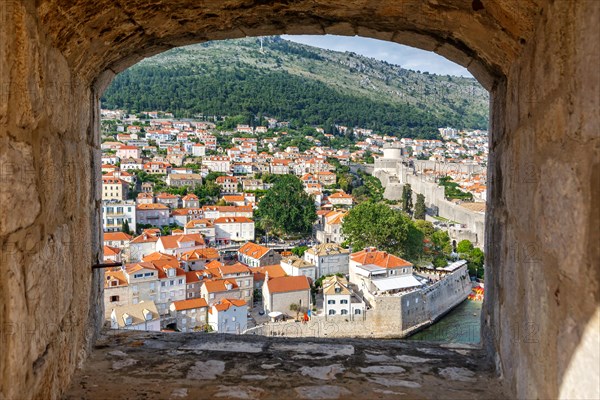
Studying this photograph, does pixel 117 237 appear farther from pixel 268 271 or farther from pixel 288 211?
pixel 288 211

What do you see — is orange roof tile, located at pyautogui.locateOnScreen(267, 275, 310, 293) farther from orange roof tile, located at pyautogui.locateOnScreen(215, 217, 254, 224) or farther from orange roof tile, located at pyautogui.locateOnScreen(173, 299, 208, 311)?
orange roof tile, located at pyautogui.locateOnScreen(215, 217, 254, 224)

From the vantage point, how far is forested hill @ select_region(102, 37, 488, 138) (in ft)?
281

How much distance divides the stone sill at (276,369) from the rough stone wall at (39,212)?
0.18m

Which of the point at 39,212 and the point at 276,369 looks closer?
the point at 39,212

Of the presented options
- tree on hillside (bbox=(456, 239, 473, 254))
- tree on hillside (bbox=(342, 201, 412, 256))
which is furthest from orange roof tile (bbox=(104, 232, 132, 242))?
tree on hillside (bbox=(456, 239, 473, 254))

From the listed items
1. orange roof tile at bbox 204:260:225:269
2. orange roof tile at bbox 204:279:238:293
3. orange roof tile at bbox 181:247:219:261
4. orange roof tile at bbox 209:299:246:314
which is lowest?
orange roof tile at bbox 209:299:246:314

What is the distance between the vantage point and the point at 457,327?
20.5 m

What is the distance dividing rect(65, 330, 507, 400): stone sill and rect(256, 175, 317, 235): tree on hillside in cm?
3564

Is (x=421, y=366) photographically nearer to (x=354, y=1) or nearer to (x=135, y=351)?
(x=135, y=351)

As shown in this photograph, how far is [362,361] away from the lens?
77.1 inches

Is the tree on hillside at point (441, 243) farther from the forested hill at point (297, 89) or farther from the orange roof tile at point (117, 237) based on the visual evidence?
the forested hill at point (297, 89)

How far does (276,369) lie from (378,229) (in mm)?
26327

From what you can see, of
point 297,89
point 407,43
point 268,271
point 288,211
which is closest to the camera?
point 407,43

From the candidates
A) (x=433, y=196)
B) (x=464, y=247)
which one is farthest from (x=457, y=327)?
(x=433, y=196)
